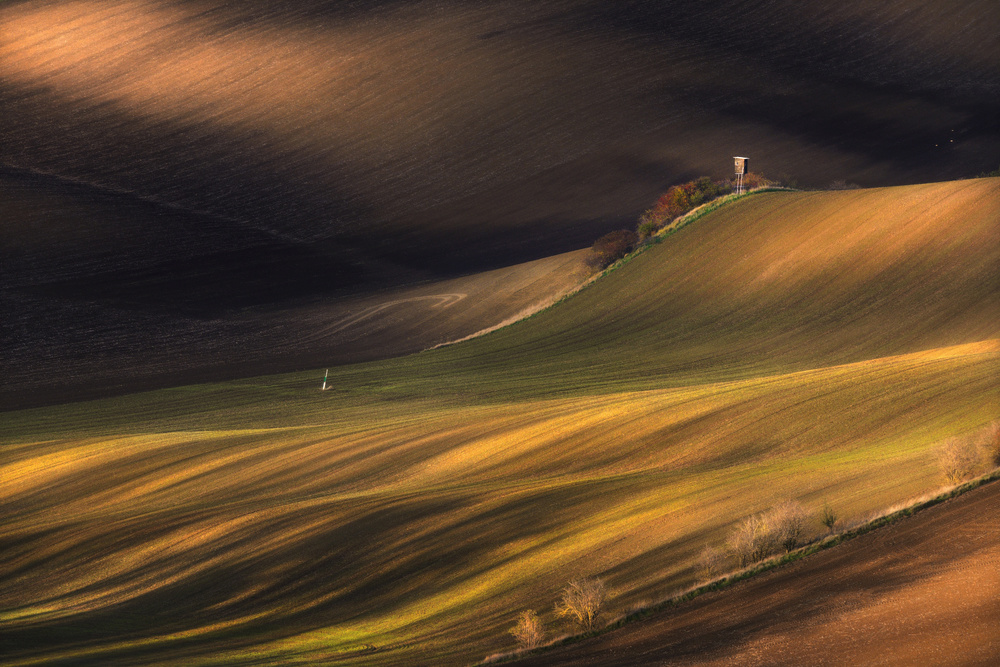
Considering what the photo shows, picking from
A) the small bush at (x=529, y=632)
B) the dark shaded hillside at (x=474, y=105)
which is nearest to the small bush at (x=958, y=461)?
the small bush at (x=529, y=632)

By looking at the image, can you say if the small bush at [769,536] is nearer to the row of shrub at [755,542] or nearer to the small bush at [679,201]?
the row of shrub at [755,542]

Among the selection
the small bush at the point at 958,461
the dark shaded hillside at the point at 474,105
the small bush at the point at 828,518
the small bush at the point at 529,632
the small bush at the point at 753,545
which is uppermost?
the dark shaded hillside at the point at 474,105

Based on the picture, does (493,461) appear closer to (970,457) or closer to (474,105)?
(970,457)

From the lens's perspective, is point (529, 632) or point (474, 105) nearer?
point (529, 632)

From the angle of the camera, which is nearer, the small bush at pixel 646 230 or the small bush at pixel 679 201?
the small bush at pixel 646 230

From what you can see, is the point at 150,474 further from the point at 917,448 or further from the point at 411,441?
the point at 917,448

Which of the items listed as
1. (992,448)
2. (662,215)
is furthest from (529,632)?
(662,215)

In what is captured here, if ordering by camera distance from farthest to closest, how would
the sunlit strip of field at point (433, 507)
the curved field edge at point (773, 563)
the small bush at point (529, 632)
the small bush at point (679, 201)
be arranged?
1. the small bush at point (679, 201)
2. the sunlit strip of field at point (433, 507)
3. the small bush at point (529, 632)
4. the curved field edge at point (773, 563)
